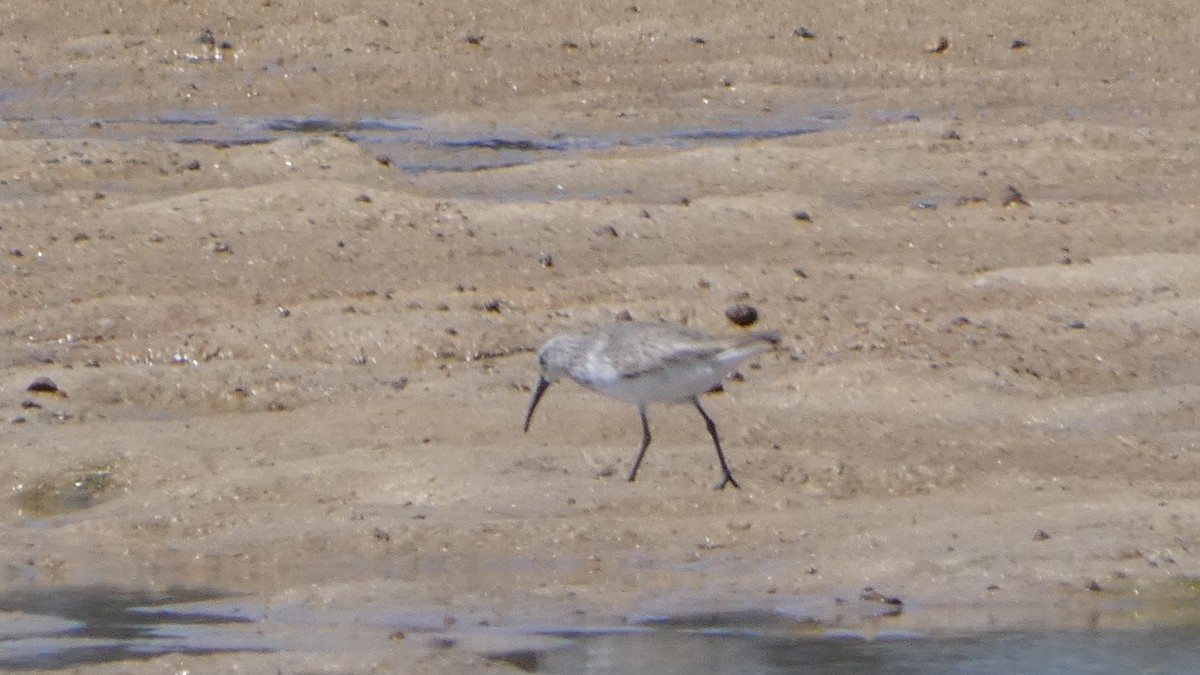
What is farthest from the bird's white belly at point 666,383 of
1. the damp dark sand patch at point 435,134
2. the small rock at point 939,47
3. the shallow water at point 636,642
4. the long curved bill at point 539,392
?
the small rock at point 939,47

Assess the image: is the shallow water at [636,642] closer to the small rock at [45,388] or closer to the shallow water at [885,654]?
the shallow water at [885,654]

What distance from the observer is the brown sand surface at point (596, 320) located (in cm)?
638

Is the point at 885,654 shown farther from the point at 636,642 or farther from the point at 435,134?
the point at 435,134

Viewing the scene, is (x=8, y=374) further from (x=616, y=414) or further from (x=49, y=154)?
(x=49, y=154)

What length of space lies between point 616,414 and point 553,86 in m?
8.93

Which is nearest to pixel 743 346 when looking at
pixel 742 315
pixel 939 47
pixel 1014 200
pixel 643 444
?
pixel 643 444

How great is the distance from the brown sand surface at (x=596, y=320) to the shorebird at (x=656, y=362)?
11.0 inches

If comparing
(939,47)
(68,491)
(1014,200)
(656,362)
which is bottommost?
(68,491)

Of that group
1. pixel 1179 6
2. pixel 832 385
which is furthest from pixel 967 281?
pixel 1179 6

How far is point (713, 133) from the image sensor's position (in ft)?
50.4

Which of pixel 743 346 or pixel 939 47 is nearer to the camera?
pixel 743 346

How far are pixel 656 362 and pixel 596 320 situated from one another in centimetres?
261

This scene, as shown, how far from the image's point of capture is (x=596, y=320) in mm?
9547

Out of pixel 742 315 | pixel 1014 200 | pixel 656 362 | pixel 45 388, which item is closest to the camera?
pixel 656 362
